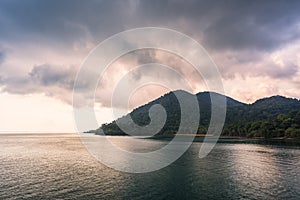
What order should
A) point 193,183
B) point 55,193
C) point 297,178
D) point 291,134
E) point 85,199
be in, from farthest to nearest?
point 291,134, point 297,178, point 193,183, point 55,193, point 85,199

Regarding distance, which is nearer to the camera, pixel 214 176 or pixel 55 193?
pixel 55 193

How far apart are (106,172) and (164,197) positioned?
2482 cm

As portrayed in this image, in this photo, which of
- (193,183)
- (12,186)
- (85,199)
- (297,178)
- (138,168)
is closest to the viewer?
(85,199)

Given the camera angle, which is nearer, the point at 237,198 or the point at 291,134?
the point at 237,198

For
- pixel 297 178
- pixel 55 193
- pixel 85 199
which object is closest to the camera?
pixel 85 199

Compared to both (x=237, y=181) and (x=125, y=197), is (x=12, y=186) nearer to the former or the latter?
(x=125, y=197)

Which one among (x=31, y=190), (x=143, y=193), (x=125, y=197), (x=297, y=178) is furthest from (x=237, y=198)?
(x=31, y=190)

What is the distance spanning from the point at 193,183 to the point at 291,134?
16988 centimetres

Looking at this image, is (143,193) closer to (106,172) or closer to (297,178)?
(106,172)

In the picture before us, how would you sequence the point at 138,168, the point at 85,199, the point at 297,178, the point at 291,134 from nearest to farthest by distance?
1. the point at 85,199
2. the point at 297,178
3. the point at 138,168
4. the point at 291,134

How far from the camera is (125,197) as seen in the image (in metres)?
38.4

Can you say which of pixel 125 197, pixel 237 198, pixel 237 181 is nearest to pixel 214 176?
pixel 237 181

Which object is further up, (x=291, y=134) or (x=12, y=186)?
(x=291, y=134)

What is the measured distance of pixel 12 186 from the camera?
44.8m
